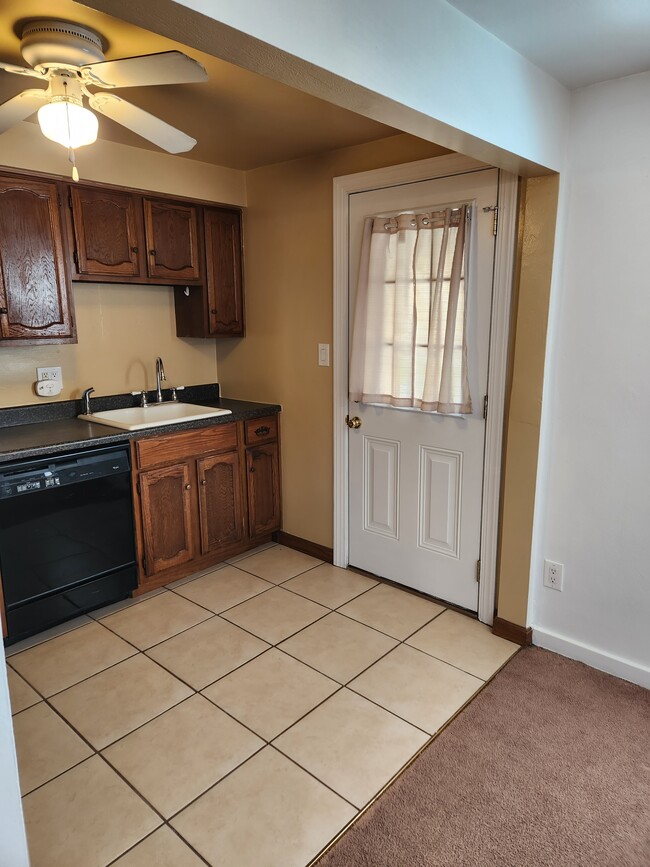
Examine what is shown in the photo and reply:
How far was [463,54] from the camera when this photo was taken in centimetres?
166

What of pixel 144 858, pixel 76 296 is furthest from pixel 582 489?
pixel 76 296

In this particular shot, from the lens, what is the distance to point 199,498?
131 inches

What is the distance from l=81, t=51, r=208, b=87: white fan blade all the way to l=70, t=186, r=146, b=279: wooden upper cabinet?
1137mm

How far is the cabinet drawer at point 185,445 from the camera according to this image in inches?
119

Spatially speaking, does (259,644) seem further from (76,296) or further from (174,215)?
(174,215)

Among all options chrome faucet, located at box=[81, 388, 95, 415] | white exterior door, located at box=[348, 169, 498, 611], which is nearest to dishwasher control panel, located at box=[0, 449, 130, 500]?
chrome faucet, located at box=[81, 388, 95, 415]

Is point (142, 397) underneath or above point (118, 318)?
underneath

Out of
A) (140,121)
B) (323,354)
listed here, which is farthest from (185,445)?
(140,121)

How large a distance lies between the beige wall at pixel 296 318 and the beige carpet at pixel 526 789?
1593 millimetres

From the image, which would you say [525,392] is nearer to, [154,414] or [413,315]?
[413,315]

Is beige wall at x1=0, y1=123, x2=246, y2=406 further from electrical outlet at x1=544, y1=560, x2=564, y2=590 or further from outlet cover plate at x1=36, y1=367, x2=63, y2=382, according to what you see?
electrical outlet at x1=544, y1=560, x2=564, y2=590

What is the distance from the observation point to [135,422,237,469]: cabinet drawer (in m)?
3.01

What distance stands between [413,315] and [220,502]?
5.08 ft

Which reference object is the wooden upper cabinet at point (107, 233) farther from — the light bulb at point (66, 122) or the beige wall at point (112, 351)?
the light bulb at point (66, 122)
